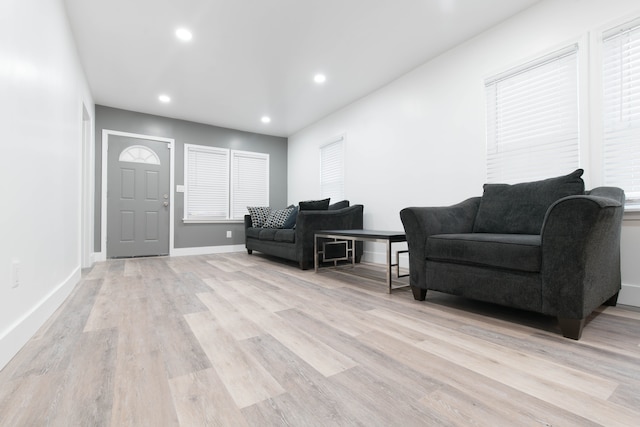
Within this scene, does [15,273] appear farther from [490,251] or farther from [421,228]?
[490,251]

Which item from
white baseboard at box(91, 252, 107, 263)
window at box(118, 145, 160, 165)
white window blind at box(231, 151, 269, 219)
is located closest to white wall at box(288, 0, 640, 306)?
white window blind at box(231, 151, 269, 219)

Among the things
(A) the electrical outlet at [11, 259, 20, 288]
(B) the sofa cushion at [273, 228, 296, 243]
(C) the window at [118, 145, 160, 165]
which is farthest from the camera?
(C) the window at [118, 145, 160, 165]

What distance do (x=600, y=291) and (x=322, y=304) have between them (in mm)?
1623

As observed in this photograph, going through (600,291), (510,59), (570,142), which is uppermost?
(510,59)

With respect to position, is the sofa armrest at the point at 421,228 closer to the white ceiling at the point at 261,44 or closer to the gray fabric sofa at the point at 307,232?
the gray fabric sofa at the point at 307,232

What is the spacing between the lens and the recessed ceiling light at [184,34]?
270cm

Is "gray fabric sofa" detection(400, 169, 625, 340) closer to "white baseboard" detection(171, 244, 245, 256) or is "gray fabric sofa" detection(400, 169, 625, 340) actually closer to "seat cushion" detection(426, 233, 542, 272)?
"seat cushion" detection(426, 233, 542, 272)

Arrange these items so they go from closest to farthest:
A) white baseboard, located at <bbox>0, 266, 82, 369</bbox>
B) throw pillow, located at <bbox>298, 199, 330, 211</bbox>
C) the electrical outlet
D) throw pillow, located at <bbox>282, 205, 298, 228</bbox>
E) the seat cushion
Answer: white baseboard, located at <bbox>0, 266, 82, 369</bbox>, the electrical outlet, the seat cushion, throw pillow, located at <bbox>298, 199, 330, 211</bbox>, throw pillow, located at <bbox>282, 205, 298, 228</bbox>

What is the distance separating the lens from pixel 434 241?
206 centimetres

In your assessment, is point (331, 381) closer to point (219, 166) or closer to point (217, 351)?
point (217, 351)

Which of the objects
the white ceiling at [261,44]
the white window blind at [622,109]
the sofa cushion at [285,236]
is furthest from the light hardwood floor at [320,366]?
the white ceiling at [261,44]

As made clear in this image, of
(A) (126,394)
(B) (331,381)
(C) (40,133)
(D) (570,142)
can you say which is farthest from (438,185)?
(C) (40,133)

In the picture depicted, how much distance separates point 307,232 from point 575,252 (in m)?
2.53

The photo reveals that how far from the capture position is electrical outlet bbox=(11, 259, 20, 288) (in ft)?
4.43
